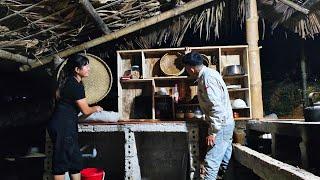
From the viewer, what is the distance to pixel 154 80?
6.46 m

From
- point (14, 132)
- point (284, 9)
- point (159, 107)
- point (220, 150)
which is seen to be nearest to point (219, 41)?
point (284, 9)

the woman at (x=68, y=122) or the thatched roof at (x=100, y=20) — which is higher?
→ the thatched roof at (x=100, y=20)

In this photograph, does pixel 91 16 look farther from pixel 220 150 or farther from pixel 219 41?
pixel 219 41

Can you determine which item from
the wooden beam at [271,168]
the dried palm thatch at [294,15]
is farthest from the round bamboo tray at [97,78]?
the dried palm thatch at [294,15]

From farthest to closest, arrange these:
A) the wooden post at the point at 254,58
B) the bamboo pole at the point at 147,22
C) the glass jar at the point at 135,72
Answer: the glass jar at the point at 135,72 → the wooden post at the point at 254,58 → the bamboo pole at the point at 147,22

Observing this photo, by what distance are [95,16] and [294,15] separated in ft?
12.9

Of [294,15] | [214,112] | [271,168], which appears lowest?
[271,168]

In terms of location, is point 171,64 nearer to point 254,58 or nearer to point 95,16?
point 254,58

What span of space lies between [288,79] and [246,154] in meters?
4.32

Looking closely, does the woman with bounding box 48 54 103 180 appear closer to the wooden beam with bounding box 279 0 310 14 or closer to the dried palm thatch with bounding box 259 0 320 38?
the dried palm thatch with bounding box 259 0 320 38

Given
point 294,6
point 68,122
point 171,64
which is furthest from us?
point 171,64

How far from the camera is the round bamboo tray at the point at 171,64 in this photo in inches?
251

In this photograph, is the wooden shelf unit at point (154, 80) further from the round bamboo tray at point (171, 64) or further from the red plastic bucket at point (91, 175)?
the red plastic bucket at point (91, 175)

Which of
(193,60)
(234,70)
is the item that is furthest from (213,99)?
(234,70)
